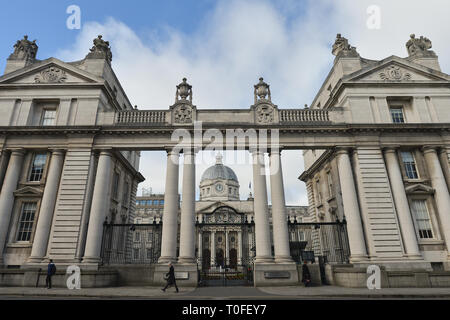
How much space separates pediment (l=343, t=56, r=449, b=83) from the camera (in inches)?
906

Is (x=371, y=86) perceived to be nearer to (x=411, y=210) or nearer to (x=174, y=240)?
(x=411, y=210)

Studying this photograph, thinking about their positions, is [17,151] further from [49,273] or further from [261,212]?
[261,212]

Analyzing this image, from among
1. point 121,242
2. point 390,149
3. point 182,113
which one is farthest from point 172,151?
point 390,149

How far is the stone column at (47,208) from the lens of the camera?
18312 mm

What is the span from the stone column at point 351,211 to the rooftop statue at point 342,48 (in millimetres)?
9375

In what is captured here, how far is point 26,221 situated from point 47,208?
8.42 feet

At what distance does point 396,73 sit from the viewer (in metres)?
23.4

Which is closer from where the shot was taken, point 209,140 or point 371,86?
point 209,140

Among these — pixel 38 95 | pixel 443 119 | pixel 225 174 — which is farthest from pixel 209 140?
pixel 225 174

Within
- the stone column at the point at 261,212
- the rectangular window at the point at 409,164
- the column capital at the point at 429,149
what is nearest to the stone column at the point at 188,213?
the stone column at the point at 261,212

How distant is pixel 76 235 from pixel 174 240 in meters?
6.50

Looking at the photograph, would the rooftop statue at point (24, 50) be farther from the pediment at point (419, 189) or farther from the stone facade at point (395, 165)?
the pediment at point (419, 189)
